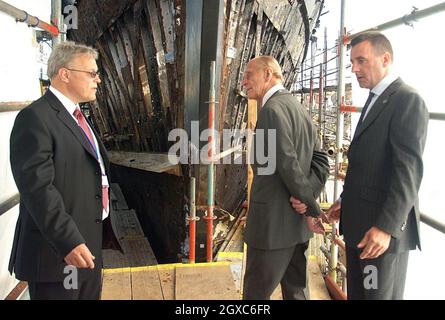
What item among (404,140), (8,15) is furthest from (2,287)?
(404,140)

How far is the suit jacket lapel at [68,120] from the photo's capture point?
1.68 m

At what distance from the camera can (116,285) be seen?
9.43ft

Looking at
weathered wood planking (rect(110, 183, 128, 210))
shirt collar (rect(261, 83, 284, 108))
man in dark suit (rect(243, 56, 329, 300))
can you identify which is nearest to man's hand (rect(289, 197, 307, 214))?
man in dark suit (rect(243, 56, 329, 300))

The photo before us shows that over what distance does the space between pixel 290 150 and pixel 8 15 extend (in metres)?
1.69

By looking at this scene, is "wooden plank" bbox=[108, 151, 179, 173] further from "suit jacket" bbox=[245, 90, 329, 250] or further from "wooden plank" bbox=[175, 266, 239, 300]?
"suit jacket" bbox=[245, 90, 329, 250]

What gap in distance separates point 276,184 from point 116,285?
1661mm

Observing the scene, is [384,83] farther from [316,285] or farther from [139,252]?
[139,252]

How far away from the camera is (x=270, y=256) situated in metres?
Answer: 2.08

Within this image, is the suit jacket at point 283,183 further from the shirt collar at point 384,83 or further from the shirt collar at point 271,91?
the shirt collar at point 384,83

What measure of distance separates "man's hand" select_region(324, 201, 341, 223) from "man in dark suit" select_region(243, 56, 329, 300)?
0.52 feet

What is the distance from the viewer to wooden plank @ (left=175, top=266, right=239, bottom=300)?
2.78 meters

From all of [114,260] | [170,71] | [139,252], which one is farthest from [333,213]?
[139,252]

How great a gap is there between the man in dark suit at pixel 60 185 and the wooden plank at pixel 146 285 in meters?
0.94

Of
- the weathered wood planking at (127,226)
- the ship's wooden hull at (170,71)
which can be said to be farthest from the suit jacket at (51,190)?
the weathered wood planking at (127,226)
